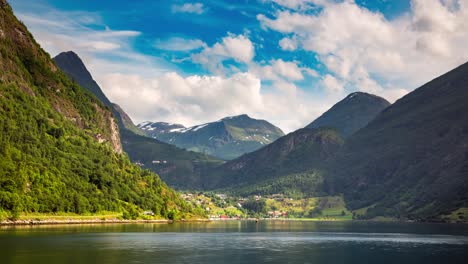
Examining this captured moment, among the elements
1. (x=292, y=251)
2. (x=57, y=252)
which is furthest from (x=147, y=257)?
(x=292, y=251)

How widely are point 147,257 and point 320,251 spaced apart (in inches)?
1912

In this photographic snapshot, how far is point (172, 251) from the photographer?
127625mm

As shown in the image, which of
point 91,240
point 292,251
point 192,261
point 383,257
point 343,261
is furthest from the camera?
point 91,240

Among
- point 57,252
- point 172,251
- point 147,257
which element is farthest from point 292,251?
point 57,252

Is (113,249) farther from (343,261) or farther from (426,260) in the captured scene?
(426,260)

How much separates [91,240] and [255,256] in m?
54.9

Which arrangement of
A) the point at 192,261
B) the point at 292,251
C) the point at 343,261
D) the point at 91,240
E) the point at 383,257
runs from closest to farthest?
the point at 192,261 < the point at 343,261 < the point at 383,257 < the point at 292,251 < the point at 91,240

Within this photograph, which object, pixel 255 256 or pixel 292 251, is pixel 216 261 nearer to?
pixel 255 256

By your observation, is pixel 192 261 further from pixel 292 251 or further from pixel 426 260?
pixel 426 260

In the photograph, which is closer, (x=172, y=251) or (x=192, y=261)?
(x=192, y=261)

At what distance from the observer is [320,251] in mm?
137875

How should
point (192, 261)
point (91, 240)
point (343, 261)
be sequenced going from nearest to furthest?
point (192, 261) → point (343, 261) → point (91, 240)

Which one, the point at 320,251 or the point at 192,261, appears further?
the point at 320,251

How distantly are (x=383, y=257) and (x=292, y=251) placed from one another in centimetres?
2276
